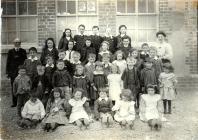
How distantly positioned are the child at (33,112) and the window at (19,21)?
347 cm

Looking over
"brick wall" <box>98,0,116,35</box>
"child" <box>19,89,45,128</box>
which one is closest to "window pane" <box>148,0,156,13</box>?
"brick wall" <box>98,0,116,35</box>

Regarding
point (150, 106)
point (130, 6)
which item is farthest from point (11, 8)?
point (150, 106)

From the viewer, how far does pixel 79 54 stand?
8.76 metres

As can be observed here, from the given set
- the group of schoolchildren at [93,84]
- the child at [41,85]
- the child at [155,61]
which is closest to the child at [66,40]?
the group of schoolchildren at [93,84]

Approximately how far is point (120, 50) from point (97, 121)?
5.48ft

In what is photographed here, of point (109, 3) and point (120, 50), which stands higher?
point (109, 3)

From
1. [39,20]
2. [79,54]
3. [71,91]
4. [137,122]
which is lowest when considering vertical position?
[137,122]

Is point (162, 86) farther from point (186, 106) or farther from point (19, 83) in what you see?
point (19, 83)

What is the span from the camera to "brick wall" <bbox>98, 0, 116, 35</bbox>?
11055mm

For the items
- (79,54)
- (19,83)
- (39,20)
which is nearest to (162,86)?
(79,54)

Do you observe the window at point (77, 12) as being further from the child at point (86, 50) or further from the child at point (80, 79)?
the child at point (80, 79)

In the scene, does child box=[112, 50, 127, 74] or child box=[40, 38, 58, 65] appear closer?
child box=[112, 50, 127, 74]

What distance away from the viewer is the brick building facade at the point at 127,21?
11078mm

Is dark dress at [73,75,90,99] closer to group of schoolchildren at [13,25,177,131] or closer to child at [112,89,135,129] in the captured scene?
group of schoolchildren at [13,25,177,131]
